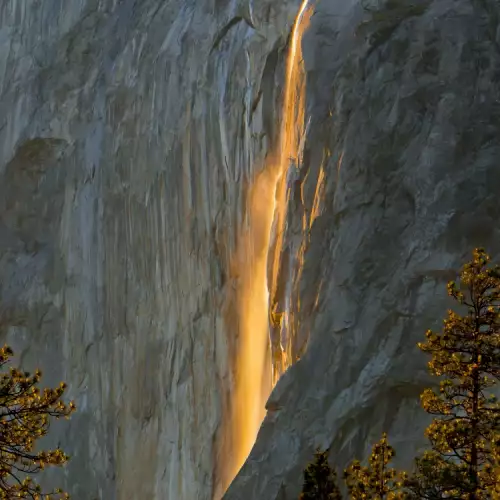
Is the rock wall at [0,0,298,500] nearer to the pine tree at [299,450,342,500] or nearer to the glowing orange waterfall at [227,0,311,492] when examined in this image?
the glowing orange waterfall at [227,0,311,492]

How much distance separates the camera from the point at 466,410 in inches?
351

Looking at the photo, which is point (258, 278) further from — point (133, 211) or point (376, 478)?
point (376, 478)

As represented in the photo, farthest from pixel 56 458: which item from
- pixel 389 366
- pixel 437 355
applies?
pixel 389 366

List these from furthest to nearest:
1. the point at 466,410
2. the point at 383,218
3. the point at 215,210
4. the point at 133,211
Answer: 1. the point at 133,211
2. the point at 215,210
3. the point at 383,218
4. the point at 466,410

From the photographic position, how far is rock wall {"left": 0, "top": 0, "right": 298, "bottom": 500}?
62.7 feet

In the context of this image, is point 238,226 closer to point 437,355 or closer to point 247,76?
point 247,76

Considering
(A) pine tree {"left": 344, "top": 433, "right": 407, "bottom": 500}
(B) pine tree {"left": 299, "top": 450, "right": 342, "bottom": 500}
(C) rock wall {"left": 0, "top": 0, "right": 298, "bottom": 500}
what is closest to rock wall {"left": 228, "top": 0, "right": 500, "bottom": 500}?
(C) rock wall {"left": 0, "top": 0, "right": 298, "bottom": 500}

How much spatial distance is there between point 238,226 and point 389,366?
5.65m

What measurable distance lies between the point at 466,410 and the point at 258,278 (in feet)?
30.5

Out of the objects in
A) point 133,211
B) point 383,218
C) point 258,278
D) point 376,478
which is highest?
point 133,211

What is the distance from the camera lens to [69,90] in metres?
24.0

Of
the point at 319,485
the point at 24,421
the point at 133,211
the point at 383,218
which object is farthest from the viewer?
the point at 133,211

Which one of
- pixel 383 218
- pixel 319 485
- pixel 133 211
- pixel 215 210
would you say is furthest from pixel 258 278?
pixel 319 485

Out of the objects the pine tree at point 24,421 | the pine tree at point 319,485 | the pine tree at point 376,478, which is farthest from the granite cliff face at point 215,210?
the pine tree at point 24,421
